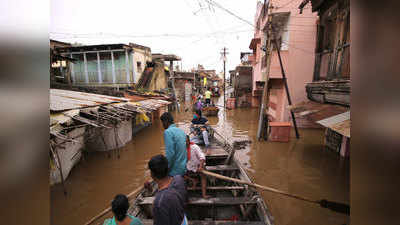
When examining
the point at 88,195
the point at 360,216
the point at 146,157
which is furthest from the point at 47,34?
the point at 146,157

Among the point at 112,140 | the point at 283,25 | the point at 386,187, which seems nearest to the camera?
the point at 386,187

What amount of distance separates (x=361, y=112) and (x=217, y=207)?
4091 mm

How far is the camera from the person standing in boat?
3199mm

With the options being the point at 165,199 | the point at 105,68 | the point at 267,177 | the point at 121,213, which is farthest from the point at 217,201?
the point at 105,68

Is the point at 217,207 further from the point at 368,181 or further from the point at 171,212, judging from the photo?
the point at 368,181

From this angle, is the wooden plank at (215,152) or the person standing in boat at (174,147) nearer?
the person standing in boat at (174,147)

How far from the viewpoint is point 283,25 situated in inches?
484

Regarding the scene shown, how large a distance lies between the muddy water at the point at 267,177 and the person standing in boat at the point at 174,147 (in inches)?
128

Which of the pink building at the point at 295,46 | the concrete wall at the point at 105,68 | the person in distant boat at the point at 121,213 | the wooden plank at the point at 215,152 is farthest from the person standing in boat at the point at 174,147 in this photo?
the concrete wall at the point at 105,68

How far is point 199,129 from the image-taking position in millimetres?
6914

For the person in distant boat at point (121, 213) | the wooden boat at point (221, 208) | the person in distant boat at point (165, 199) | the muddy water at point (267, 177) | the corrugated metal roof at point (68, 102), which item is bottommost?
the muddy water at point (267, 177)

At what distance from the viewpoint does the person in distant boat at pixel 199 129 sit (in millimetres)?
6777

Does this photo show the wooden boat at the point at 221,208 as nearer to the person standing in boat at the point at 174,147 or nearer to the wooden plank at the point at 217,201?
the wooden plank at the point at 217,201

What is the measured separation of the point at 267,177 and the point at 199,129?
10.5 feet
